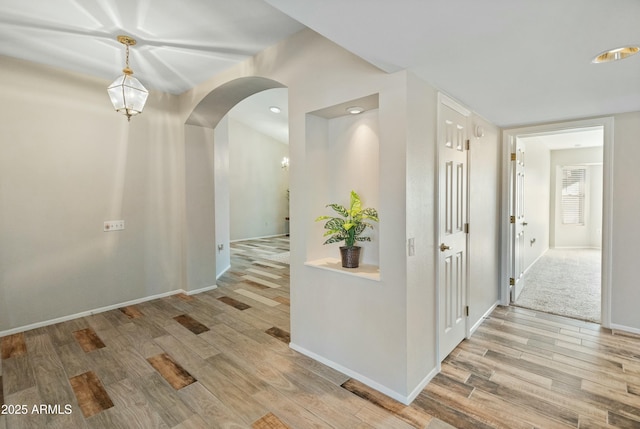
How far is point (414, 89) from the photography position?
2020 millimetres

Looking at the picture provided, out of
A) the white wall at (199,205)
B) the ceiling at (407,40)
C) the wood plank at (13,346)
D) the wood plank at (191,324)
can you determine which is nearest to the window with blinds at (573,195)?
the ceiling at (407,40)

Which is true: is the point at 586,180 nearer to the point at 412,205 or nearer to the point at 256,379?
the point at 412,205

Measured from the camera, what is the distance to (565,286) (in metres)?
4.51

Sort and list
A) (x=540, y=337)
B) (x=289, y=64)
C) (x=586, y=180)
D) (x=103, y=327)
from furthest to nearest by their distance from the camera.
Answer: (x=586, y=180) < (x=103, y=327) < (x=540, y=337) < (x=289, y=64)

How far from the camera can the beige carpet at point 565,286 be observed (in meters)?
3.62

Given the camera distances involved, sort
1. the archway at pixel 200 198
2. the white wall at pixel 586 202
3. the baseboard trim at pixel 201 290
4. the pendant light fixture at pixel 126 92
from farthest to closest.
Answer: the white wall at pixel 586 202 → the baseboard trim at pixel 201 290 → the archway at pixel 200 198 → the pendant light fixture at pixel 126 92

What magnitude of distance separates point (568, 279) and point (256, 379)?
5.17m

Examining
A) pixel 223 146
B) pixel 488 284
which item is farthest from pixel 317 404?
pixel 223 146

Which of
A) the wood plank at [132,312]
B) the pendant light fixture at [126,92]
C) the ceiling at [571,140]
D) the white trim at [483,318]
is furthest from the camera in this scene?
the ceiling at [571,140]

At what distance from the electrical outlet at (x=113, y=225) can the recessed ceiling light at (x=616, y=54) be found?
4.68m

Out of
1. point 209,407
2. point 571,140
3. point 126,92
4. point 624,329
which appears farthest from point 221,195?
point 571,140

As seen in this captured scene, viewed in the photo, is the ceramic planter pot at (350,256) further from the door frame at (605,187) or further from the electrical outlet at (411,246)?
the door frame at (605,187)

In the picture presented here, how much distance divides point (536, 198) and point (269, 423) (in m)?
6.44

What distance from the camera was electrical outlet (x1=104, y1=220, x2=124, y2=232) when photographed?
143 inches
